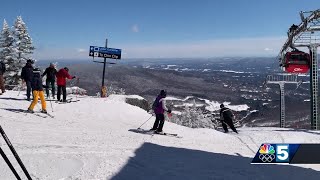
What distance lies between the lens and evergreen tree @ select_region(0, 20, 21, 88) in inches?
1881

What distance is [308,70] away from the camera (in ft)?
82.1

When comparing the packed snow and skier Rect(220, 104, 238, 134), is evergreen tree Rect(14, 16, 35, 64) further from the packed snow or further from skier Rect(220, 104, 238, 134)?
skier Rect(220, 104, 238, 134)

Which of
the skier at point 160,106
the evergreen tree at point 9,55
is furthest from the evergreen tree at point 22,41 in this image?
the skier at point 160,106

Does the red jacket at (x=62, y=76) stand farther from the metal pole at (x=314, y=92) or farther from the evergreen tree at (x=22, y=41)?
the evergreen tree at (x=22, y=41)

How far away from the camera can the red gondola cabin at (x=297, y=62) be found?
24.7 m

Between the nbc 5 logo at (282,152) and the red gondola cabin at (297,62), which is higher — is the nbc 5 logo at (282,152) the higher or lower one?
the lower one

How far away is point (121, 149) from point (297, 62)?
16.8m

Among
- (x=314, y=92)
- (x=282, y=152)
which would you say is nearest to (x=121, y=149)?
(x=282, y=152)

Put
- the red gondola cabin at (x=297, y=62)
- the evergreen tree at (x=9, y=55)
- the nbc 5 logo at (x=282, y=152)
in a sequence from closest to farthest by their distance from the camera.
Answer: the nbc 5 logo at (x=282, y=152), the red gondola cabin at (x=297, y=62), the evergreen tree at (x=9, y=55)

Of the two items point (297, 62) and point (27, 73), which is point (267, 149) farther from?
point (297, 62)

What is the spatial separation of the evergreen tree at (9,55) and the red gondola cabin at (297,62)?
34538 millimetres

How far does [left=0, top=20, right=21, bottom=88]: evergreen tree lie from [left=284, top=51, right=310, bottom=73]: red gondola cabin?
34.5 m

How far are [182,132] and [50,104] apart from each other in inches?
283

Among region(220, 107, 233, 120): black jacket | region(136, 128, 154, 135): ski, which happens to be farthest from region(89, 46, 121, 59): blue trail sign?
region(136, 128, 154, 135): ski
